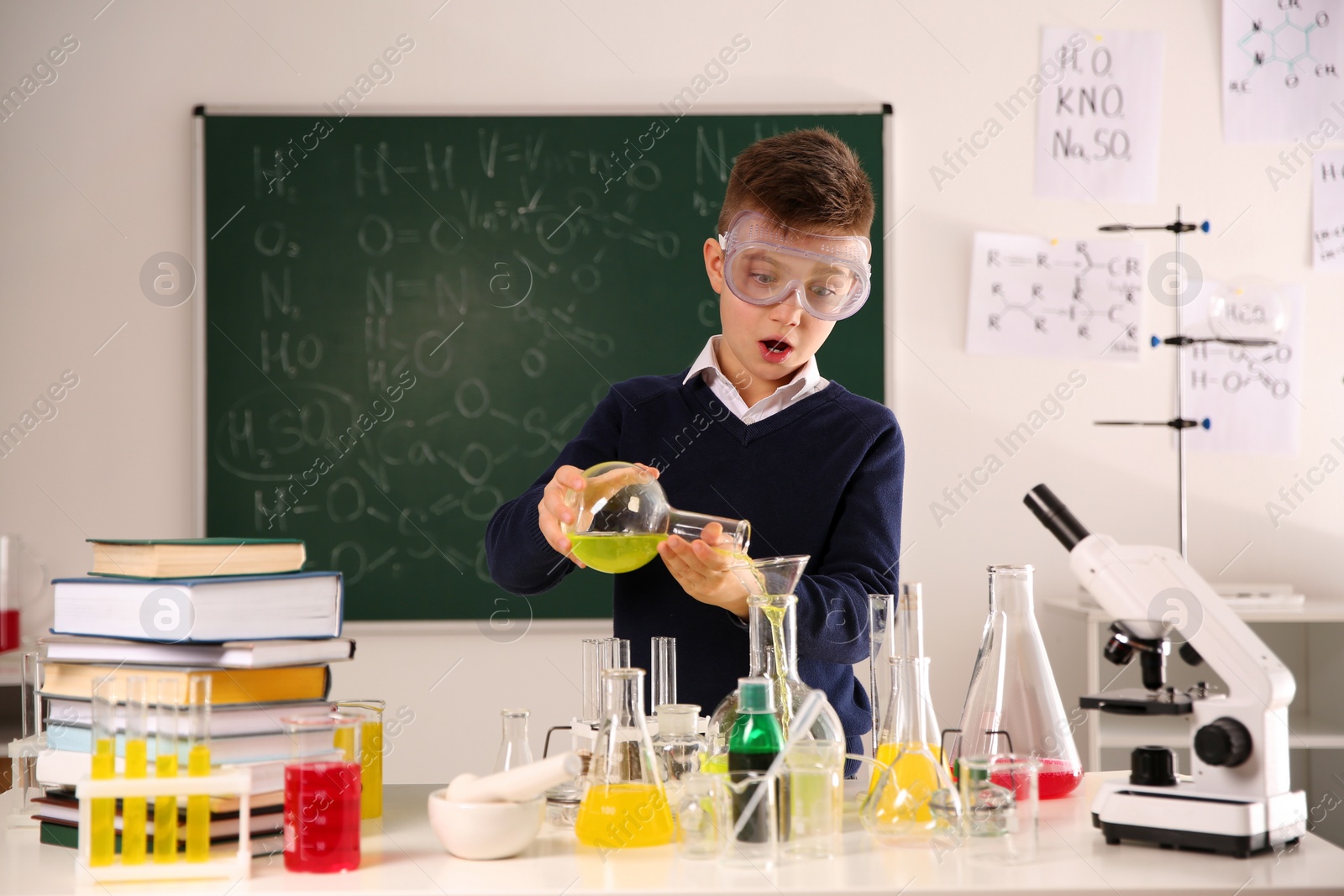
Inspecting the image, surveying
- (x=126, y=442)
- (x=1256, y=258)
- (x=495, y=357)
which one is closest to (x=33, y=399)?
(x=126, y=442)

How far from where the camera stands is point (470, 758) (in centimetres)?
318

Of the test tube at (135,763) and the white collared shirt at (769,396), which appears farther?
the white collared shirt at (769,396)

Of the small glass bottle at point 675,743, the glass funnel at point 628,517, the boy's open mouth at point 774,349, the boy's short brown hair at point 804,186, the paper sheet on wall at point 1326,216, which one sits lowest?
the small glass bottle at point 675,743

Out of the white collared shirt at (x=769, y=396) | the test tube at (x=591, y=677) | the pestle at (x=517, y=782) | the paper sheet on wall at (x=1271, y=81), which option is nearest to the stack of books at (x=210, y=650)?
the pestle at (x=517, y=782)

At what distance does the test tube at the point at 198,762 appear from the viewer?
103 cm

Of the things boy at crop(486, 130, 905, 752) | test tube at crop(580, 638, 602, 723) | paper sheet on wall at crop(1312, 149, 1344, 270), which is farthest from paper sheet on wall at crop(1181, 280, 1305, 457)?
test tube at crop(580, 638, 602, 723)

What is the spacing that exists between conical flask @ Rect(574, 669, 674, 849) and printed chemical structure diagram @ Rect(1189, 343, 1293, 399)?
106 inches

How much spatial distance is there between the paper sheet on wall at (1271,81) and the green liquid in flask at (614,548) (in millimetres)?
2752

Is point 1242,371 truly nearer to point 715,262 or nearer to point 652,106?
point 652,106

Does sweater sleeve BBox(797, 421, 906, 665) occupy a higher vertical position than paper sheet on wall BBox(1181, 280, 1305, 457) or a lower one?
lower

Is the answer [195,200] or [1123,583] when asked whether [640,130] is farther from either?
[1123,583]

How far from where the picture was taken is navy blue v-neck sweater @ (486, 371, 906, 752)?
170 centimetres

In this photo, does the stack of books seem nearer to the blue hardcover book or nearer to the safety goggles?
the blue hardcover book

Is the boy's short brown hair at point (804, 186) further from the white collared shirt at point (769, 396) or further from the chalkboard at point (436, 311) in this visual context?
the chalkboard at point (436, 311)
